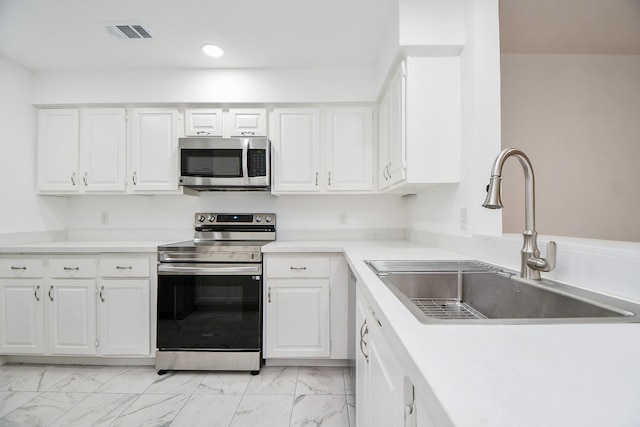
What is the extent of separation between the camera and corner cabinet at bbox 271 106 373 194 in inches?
99.3

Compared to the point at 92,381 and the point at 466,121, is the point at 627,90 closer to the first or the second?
the point at 466,121

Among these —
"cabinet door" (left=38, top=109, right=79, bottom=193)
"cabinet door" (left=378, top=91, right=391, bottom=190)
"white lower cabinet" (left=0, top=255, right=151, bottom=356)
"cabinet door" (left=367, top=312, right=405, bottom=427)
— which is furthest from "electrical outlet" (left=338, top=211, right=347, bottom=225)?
"cabinet door" (left=38, top=109, right=79, bottom=193)

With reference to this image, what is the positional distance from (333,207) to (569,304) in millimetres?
2047

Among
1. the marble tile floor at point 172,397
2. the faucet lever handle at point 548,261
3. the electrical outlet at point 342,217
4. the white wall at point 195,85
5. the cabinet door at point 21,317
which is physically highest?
the white wall at point 195,85

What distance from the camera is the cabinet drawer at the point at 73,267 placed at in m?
2.20

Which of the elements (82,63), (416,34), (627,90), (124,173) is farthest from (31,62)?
(627,90)

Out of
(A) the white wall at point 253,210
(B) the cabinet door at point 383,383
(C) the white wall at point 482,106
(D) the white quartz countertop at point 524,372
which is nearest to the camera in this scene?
(D) the white quartz countertop at point 524,372

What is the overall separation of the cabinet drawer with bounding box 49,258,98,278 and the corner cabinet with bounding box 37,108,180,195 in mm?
644

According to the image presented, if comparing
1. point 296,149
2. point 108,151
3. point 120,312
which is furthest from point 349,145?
point 120,312

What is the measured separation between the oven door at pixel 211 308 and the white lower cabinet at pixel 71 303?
0.21m

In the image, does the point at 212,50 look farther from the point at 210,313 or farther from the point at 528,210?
the point at 528,210

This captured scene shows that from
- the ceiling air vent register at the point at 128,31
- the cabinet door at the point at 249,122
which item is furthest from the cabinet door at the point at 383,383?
the ceiling air vent register at the point at 128,31

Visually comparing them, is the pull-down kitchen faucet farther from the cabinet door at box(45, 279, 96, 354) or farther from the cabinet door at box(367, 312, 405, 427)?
the cabinet door at box(45, 279, 96, 354)

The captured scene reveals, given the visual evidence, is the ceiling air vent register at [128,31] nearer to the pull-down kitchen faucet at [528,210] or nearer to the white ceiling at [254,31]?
the white ceiling at [254,31]
